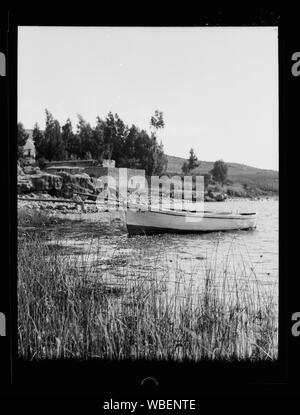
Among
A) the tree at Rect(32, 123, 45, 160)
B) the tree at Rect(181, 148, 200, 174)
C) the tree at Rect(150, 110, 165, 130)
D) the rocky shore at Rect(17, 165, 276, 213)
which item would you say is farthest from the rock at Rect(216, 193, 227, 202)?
the tree at Rect(32, 123, 45, 160)

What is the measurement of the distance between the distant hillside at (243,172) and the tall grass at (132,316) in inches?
22.1

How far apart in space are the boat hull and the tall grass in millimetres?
254

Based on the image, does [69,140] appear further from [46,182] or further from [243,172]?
[243,172]

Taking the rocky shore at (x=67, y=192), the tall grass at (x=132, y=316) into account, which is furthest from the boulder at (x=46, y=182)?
the tall grass at (x=132, y=316)

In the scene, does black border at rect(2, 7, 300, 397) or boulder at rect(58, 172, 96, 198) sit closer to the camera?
black border at rect(2, 7, 300, 397)

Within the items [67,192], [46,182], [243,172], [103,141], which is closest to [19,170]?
[46,182]

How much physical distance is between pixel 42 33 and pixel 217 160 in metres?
1.33

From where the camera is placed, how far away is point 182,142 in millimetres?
3041

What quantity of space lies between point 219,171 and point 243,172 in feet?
0.50

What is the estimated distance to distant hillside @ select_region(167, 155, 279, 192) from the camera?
301cm

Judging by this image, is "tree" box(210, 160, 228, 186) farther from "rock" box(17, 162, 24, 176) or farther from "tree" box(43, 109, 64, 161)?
"rock" box(17, 162, 24, 176)

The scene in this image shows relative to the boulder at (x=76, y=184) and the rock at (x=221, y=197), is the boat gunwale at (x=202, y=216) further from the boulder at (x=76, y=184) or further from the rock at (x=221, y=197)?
the boulder at (x=76, y=184)

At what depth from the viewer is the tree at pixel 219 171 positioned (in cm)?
307
